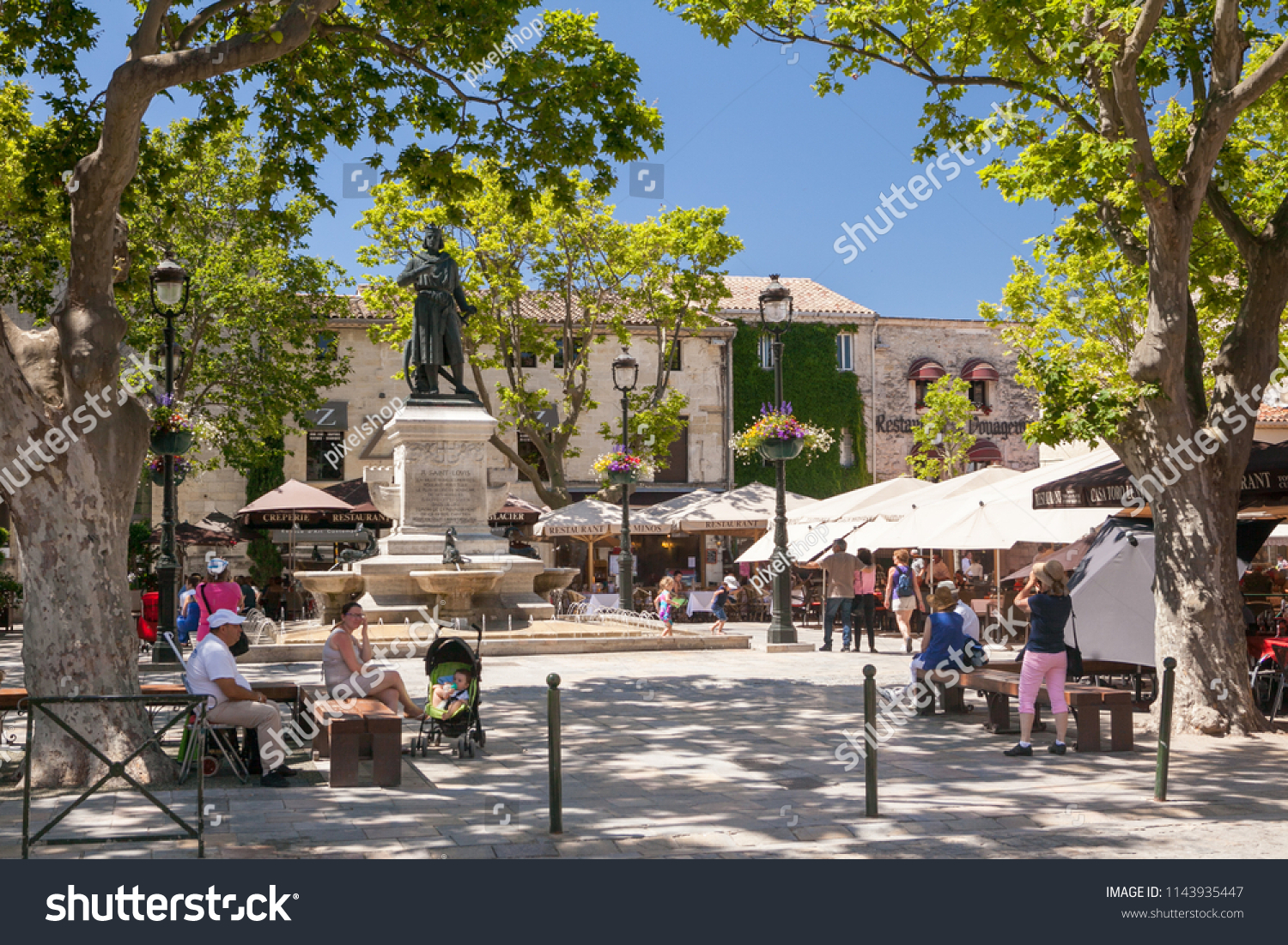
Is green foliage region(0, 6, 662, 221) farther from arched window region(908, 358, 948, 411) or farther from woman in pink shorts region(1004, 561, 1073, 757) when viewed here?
arched window region(908, 358, 948, 411)

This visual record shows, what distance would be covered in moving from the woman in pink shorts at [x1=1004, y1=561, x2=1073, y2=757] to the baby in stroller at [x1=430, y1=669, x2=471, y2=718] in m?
4.23

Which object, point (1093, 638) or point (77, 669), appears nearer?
point (77, 669)

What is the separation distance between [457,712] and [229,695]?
183 centimetres

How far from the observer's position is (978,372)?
1841 inches

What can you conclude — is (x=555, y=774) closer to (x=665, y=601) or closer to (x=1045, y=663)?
(x=1045, y=663)

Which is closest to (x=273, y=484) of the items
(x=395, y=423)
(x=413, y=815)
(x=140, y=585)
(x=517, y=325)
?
(x=517, y=325)

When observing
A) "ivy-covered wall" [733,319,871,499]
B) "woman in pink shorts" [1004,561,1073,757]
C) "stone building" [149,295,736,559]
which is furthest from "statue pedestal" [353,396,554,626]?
"ivy-covered wall" [733,319,871,499]

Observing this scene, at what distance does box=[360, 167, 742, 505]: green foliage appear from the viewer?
106ft

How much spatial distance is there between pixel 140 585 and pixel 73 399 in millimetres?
14397

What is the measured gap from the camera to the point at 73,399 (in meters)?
8.04

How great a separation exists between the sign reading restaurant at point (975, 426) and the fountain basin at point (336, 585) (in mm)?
30923

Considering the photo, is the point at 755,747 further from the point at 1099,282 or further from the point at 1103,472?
the point at 1099,282

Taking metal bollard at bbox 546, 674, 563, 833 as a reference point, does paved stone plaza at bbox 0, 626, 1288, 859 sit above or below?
below

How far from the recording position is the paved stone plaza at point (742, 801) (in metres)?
6.34
